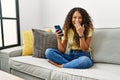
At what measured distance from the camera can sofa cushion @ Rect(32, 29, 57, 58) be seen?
1.93 meters

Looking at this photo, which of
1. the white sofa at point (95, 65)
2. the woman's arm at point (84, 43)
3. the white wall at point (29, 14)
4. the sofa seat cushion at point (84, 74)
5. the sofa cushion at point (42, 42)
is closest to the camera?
the sofa seat cushion at point (84, 74)

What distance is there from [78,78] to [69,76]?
0.09 meters

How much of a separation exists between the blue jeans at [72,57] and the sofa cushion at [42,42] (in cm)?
23

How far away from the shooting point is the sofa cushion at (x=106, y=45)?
1.71 meters

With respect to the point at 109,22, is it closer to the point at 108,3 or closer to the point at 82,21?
the point at 108,3

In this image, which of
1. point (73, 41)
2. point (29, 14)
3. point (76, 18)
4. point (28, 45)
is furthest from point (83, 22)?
point (29, 14)

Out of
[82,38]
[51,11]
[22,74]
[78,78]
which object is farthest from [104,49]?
[51,11]

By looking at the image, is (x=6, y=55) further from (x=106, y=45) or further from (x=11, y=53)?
(x=106, y=45)

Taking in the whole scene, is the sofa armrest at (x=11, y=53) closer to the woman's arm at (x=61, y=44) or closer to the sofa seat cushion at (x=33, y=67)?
the sofa seat cushion at (x=33, y=67)

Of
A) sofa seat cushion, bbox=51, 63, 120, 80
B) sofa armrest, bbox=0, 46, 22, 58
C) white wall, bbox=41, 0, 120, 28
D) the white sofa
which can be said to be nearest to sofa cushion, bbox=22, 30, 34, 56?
sofa armrest, bbox=0, 46, 22, 58

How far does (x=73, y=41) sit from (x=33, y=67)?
52 centimetres

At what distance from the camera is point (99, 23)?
2141 millimetres

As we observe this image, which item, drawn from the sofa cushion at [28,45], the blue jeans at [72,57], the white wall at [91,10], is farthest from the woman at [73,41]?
the sofa cushion at [28,45]

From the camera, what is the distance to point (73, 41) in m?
1.79
